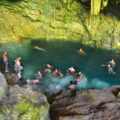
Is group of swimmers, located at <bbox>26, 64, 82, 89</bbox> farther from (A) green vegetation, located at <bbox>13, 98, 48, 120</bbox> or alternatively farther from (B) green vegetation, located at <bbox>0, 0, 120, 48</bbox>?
(B) green vegetation, located at <bbox>0, 0, 120, 48</bbox>

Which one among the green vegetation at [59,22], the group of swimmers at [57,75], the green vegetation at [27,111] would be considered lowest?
the group of swimmers at [57,75]

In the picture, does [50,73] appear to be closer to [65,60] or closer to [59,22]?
[65,60]

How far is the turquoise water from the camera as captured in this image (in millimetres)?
9820

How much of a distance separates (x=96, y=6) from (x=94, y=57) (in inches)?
210

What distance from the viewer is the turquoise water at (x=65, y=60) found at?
9820 mm

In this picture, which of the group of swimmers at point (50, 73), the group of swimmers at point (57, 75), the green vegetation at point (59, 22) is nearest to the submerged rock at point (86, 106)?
the group of swimmers at point (57, 75)

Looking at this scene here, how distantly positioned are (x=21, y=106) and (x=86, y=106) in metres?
3.29

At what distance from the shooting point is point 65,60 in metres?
13.2

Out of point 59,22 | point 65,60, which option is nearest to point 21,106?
point 65,60

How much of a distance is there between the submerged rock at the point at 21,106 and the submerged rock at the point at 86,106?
111cm

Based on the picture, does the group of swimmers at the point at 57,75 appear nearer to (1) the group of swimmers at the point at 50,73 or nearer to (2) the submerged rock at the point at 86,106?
(1) the group of swimmers at the point at 50,73

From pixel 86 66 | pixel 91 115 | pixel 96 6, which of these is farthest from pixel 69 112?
pixel 96 6

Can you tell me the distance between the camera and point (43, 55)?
44.9 ft

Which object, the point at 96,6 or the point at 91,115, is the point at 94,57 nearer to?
the point at 96,6
